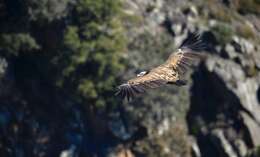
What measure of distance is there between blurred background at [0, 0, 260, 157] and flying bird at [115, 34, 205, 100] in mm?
22872

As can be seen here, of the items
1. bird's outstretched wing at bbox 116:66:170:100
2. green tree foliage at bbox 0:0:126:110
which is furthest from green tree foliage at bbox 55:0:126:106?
bird's outstretched wing at bbox 116:66:170:100

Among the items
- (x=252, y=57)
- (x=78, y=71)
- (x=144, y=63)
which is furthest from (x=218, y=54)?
(x=78, y=71)

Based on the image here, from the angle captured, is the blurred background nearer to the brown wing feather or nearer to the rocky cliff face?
the rocky cliff face

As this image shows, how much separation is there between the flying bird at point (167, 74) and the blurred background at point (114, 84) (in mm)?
22872

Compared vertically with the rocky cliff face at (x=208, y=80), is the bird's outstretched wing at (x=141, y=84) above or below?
below

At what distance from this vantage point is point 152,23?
51312mm

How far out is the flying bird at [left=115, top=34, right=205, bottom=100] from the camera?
21953 millimetres

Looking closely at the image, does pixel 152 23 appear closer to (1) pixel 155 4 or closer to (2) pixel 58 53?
(1) pixel 155 4

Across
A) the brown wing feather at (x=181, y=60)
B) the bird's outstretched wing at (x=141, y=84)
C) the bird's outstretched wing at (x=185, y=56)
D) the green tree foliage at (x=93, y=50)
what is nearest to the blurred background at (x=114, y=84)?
the green tree foliage at (x=93, y=50)

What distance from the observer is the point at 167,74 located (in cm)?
2278

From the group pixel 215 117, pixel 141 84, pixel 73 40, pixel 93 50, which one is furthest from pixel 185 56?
pixel 215 117

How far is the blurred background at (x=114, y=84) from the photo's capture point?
4825 cm

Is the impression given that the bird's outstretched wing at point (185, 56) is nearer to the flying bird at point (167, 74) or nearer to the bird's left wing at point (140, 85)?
the flying bird at point (167, 74)

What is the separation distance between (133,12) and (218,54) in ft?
18.2
